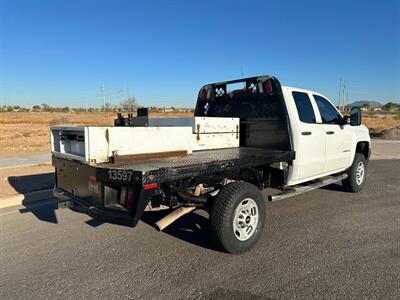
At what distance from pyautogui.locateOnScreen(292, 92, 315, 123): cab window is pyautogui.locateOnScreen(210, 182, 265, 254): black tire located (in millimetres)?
1955

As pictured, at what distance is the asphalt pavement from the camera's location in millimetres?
3623

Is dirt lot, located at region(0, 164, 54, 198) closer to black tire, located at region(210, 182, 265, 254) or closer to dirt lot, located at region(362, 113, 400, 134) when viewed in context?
black tire, located at region(210, 182, 265, 254)

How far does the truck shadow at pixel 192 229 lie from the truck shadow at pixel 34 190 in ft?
5.28

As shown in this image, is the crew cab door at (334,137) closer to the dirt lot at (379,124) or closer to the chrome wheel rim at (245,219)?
the chrome wheel rim at (245,219)

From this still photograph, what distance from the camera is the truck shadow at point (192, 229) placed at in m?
4.86

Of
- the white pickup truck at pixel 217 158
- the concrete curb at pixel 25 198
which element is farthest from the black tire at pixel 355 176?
the concrete curb at pixel 25 198

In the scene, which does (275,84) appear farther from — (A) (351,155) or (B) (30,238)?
(B) (30,238)

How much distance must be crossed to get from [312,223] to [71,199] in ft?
11.6

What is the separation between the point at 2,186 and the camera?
7.95 meters

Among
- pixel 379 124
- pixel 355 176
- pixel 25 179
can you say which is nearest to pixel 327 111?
pixel 355 176

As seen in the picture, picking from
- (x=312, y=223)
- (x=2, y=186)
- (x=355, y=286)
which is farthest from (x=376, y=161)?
(x=2, y=186)

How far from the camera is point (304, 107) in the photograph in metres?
6.20

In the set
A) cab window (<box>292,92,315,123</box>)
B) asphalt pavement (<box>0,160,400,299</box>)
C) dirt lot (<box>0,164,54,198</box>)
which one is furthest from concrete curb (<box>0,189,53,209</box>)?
cab window (<box>292,92,315,123</box>)

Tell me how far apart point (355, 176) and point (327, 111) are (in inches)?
66.7
